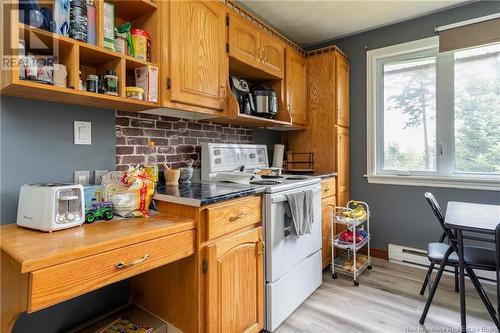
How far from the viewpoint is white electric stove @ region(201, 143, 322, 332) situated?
5.24 ft

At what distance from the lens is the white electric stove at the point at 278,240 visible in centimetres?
160

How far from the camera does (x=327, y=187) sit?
245cm

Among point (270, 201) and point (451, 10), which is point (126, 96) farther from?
point (451, 10)

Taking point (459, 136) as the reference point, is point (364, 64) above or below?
above

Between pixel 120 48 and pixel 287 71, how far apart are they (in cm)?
155

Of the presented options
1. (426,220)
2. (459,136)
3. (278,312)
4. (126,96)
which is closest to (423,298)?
(426,220)

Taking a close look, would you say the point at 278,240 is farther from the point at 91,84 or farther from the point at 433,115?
the point at 433,115

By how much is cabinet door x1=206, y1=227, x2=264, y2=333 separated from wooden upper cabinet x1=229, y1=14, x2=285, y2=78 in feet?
4.20

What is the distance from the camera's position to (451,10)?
2.40m

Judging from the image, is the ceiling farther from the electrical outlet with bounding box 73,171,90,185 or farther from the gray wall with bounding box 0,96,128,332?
the electrical outlet with bounding box 73,171,90,185

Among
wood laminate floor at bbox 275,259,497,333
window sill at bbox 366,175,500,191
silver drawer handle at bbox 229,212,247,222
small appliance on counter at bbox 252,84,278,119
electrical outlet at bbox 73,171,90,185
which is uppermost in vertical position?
small appliance on counter at bbox 252,84,278,119

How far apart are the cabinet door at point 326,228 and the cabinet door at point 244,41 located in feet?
4.44

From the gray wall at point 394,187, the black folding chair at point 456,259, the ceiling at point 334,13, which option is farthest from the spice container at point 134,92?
the gray wall at point 394,187

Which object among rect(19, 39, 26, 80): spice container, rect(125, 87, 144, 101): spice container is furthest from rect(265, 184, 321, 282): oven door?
rect(19, 39, 26, 80): spice container
